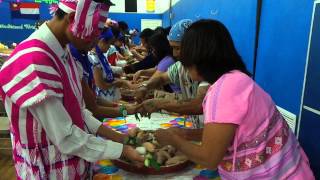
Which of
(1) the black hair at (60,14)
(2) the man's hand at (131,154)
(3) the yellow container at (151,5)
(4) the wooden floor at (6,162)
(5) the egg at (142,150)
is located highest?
(3) the yellow container at (151,5)

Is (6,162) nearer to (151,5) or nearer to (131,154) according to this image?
(131,154)

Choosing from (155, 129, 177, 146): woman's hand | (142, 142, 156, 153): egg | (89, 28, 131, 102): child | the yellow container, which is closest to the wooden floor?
(89, 28, 131, 102): child

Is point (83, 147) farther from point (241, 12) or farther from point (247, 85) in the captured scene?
point (241, 12)

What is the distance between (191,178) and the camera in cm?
137

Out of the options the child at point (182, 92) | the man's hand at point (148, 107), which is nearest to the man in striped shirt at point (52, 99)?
the child at point (182, 92)

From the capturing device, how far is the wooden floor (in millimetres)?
3223

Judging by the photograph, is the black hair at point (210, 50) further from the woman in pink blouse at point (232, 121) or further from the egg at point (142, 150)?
the egg at point (142, 150)

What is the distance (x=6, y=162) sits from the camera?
137 inches

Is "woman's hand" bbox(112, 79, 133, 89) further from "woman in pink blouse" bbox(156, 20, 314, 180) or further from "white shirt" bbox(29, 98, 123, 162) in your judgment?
"woman in pink blouse" bbox(156, 20, 314, 180)

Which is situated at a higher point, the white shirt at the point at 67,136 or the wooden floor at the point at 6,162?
the white shirt at the point at 67,136

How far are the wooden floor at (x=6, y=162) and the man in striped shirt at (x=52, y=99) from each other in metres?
2.43

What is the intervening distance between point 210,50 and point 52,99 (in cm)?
52

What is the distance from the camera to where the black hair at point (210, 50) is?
1.00m

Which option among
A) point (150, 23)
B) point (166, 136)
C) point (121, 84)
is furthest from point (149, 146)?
point (150, 23)
